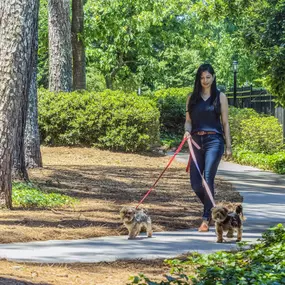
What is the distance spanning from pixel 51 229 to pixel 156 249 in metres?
1.70

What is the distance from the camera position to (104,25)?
1288 inches

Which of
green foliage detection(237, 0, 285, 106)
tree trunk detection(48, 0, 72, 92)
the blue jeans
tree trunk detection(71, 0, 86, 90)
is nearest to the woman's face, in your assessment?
the blue jeans

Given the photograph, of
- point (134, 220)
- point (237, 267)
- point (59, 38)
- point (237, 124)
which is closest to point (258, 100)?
point (237, 124)

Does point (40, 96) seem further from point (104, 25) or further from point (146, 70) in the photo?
point (146, 70)

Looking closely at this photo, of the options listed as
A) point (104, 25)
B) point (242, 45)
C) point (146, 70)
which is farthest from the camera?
point (146, 70)

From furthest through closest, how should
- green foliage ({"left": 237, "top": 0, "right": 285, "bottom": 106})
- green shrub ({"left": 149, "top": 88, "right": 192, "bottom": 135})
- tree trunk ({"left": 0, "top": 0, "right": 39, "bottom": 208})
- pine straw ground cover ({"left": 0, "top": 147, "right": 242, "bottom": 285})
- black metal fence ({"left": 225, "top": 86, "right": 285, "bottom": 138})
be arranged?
green shrub ({"left": 149, "top": 88, "right": 192, "bottom": 135}) → black metal fence ({"left": 225, "top": 86, "right": 285, "bottom": 138}) → green foliage ({"left": 237, "top": 0, "right": 285, "bottom": 106}) → tree trunk ({"left": 0, "top": 0, "right": 39, "bottom": 208}) → pine straw ground cover ({"left": 0, "top": 147, "right": 242, "bottom": 285})

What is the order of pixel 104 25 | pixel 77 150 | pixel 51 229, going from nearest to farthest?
pixel 51 229 < pixel 77 150 < pixel 104 25

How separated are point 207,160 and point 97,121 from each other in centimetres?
1509

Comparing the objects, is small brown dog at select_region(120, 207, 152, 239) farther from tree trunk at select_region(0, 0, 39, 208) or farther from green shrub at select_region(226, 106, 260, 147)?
green shrub at select_region(226, 106, 260, 147)

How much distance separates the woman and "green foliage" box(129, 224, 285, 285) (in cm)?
156

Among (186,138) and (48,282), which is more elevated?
(186,138)

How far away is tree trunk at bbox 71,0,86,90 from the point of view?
98.0 feet

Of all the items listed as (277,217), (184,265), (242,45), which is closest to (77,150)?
(242,45)

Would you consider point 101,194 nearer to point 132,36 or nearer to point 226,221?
point 226,221
